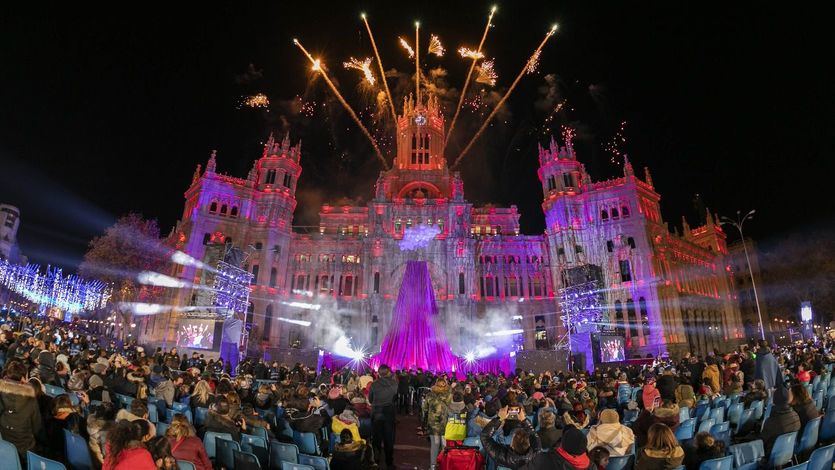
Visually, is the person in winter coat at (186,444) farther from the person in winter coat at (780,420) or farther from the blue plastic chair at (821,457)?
the person in winter coat at (780,420)

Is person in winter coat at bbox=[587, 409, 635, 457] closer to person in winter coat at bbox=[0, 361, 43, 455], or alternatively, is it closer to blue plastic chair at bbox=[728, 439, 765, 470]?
blue plastic chair at bbox=[728, 439, 765, 470]

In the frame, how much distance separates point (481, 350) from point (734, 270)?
5174 centimetres

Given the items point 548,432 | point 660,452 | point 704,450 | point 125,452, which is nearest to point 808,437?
point 704,450

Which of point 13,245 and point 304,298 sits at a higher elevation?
point 13,245

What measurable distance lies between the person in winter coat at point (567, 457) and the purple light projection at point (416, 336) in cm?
2735

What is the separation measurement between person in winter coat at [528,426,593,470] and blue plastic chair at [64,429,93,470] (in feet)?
18.4

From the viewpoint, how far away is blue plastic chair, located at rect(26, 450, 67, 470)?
4.30 metres

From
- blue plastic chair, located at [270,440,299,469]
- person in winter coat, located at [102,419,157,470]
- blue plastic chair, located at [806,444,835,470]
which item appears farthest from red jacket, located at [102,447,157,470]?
blue plastic chair, located at [806,444,835,470]

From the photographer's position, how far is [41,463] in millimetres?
4371

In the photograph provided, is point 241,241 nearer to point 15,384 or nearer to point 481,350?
point 481,350

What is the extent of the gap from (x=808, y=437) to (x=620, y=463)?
387 cm

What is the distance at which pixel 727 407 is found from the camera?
35.0ft

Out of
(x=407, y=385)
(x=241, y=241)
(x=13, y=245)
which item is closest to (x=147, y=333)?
(x=241, y=241)

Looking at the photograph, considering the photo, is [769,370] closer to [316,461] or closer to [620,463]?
[620,463]
